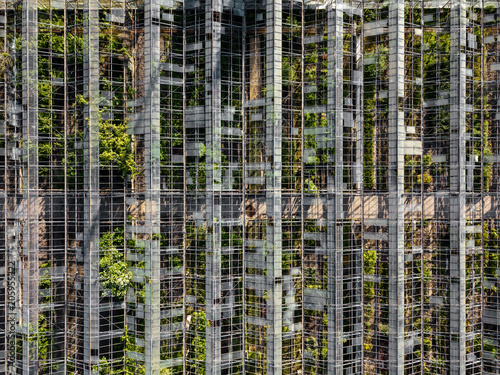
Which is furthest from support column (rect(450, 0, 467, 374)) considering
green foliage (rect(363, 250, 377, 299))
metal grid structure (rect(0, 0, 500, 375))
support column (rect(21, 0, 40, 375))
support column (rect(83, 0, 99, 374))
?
support column (rect(21, 0, 40, 375))

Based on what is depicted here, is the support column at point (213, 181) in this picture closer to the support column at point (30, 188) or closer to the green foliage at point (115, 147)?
the green foliage at point (115, 147)

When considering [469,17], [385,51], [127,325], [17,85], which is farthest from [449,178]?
[17,85]

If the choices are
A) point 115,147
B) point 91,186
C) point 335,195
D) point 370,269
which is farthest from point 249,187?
point 91,186

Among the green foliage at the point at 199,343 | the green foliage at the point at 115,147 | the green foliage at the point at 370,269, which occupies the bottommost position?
the green foliage at the point at 199,343

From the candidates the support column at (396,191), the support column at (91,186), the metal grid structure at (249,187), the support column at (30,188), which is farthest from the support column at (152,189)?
the support column at (396,191)

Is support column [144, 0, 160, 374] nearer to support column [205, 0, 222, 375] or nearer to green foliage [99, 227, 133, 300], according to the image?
green foliage [99, 227, 133, 300]

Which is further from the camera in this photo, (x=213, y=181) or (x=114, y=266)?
(x=213, y=181)

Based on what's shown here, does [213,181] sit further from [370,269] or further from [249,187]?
[370,269]
